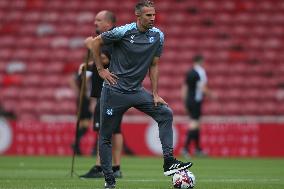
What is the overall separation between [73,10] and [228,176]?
15.5 m

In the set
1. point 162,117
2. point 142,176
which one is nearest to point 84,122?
point 142,176

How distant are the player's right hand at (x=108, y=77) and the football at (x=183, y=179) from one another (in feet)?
4.17

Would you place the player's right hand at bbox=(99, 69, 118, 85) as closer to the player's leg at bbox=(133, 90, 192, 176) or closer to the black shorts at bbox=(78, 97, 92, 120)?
the player's leg at bbox=(133, 90, 192, 176)

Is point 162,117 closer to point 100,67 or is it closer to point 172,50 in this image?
point 100,67

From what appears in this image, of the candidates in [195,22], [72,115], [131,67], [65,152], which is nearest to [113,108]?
[131,67]

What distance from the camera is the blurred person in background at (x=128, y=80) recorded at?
400 inches

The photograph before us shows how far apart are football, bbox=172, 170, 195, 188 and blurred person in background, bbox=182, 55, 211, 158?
34.2 ft

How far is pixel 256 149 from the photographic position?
863 inches

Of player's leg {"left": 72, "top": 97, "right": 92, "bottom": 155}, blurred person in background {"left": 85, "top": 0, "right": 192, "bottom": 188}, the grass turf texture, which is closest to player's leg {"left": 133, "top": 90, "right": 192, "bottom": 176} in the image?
blurred person in background {"left": 85, "top": 0, "right": 192, "bottom": 188}

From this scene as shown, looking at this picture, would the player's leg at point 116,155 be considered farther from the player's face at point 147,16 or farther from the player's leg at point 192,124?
the player's leg at point 192,124

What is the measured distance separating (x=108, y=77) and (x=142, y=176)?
3335mm

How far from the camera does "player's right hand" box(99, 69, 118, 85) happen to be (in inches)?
398

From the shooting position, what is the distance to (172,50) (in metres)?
26.6

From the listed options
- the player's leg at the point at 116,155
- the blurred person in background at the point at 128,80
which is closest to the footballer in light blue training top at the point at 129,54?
the blurred person in background at the point at 128,80
